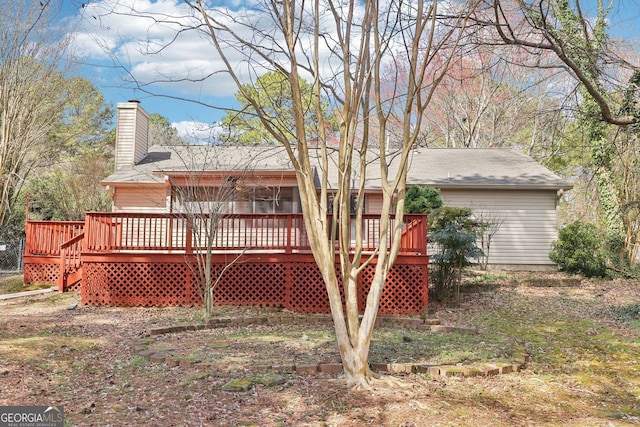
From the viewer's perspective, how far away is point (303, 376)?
4910mm

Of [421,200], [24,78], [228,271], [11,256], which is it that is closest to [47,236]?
[24,78]

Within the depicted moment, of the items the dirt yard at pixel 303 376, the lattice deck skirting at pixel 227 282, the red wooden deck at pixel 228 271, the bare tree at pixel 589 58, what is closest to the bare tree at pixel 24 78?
the red wooden deck at pixel 228 271

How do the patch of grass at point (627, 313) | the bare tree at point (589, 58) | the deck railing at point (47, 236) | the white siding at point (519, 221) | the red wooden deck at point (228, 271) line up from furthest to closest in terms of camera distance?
the white siding at point (519, 221), the deck railing at point (47, 236), the red wooden deck at point (228, 271), the patch of grass at point (627, 313), the bare tree at point (589, 58)

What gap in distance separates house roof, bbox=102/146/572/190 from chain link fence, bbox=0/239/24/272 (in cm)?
456

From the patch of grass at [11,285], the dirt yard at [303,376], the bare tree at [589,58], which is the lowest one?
the patch of grass at [11,285]

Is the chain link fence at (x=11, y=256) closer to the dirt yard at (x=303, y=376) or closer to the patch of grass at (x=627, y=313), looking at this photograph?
the dirt yard at (x=303, y=376)

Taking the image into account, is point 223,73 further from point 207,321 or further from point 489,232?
point 489,232

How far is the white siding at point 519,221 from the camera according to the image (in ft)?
48.2

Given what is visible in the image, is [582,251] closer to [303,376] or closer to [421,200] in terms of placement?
[421,200]

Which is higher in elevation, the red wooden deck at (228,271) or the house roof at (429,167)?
the house roof at (429,167)

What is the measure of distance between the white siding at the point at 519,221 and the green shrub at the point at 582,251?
3.19ft

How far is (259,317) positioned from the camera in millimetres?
8148

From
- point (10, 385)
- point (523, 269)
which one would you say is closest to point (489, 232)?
point (523, 269)

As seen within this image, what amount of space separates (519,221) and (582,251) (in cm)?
214
